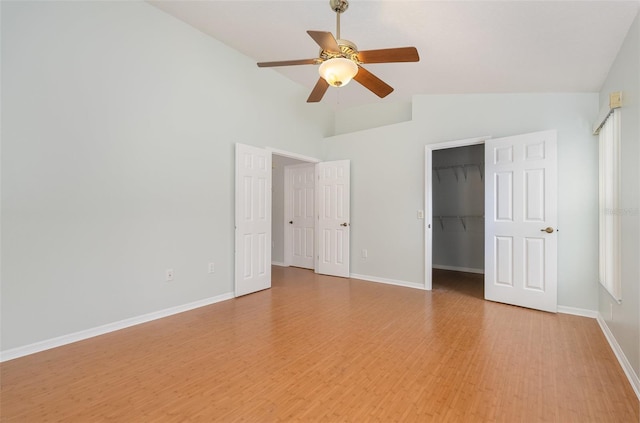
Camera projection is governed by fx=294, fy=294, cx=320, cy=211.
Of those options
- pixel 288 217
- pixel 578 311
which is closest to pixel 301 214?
pixel 288 217

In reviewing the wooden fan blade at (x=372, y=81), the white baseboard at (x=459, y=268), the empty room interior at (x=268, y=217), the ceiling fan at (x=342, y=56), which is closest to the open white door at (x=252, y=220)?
the empty room interior at (x=268, y=217)

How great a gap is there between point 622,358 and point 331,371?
2.21 metres

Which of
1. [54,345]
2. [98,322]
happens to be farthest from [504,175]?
[54,345]

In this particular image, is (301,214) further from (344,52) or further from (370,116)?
(344,52)

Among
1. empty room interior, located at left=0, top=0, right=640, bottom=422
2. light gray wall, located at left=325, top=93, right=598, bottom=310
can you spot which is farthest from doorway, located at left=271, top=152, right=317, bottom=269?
empty room interior, located at left=0, top=0, right=640, bottom=422

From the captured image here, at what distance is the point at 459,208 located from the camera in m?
5.95

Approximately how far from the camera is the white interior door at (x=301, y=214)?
581 centimetres

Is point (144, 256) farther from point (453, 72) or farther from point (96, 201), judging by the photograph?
point (453, 72)

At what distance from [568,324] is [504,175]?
1.75m

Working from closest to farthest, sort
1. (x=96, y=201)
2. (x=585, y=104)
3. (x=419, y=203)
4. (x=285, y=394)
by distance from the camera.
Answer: (x=285, y=394), (x=96, y=201), (x=585, y=104), (x=419, y=203)

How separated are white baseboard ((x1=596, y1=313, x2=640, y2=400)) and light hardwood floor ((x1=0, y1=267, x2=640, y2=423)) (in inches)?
2.0

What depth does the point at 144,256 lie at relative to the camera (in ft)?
9.91

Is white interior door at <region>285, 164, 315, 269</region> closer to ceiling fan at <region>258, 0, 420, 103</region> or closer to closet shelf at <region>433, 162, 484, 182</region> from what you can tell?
closet shelf at <region>433, 162, 484, 182</region>

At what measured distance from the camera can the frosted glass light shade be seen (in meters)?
2.12
